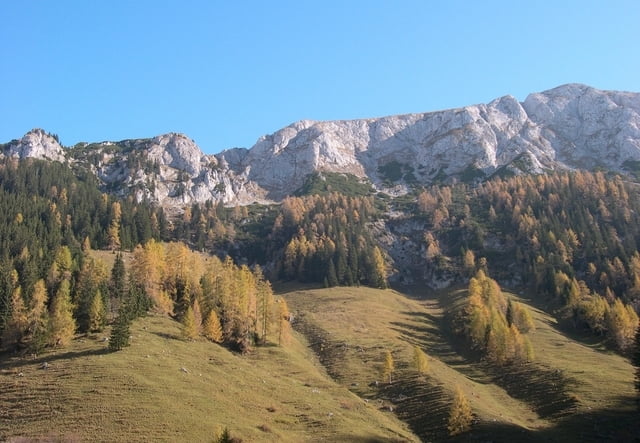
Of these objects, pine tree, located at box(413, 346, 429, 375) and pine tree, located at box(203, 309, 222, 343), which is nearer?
pine tree, located at box(413, 346, 429, 375)

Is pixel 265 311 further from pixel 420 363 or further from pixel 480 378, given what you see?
pixel 480 378

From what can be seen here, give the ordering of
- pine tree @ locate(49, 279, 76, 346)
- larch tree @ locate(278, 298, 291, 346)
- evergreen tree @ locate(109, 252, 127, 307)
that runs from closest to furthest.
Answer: pine tree @ locate(49, 279, 76, 346) → evergreen tree @ locate(109, 252, 127, 307) → larch tree @ locate(278, 298, 291, 346)

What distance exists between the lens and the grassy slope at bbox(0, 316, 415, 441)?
5844cm

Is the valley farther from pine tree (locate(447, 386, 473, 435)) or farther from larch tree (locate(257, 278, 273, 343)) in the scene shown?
larch tree (locate(257, 278, 273, 343))

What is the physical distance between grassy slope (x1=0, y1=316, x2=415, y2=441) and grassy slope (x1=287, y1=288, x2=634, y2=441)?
30.2 feet

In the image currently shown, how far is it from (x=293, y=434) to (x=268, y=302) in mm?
50458

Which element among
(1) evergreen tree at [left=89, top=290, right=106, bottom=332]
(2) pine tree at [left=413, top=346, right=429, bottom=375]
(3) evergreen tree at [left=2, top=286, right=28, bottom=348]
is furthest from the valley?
(3) evergreen tree at [left=2, top=286, right=28, bottom=348]

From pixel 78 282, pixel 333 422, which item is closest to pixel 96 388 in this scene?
pixel 333 422

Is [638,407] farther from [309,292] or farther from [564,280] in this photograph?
[309,292]

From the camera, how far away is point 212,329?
10175cm

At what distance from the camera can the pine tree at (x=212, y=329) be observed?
102 meters

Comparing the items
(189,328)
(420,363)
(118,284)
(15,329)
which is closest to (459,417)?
(420,363)

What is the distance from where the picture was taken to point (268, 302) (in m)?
114

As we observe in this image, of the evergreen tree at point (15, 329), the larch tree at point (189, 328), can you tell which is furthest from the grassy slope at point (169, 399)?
the evergreen tree at point (15, 329)
